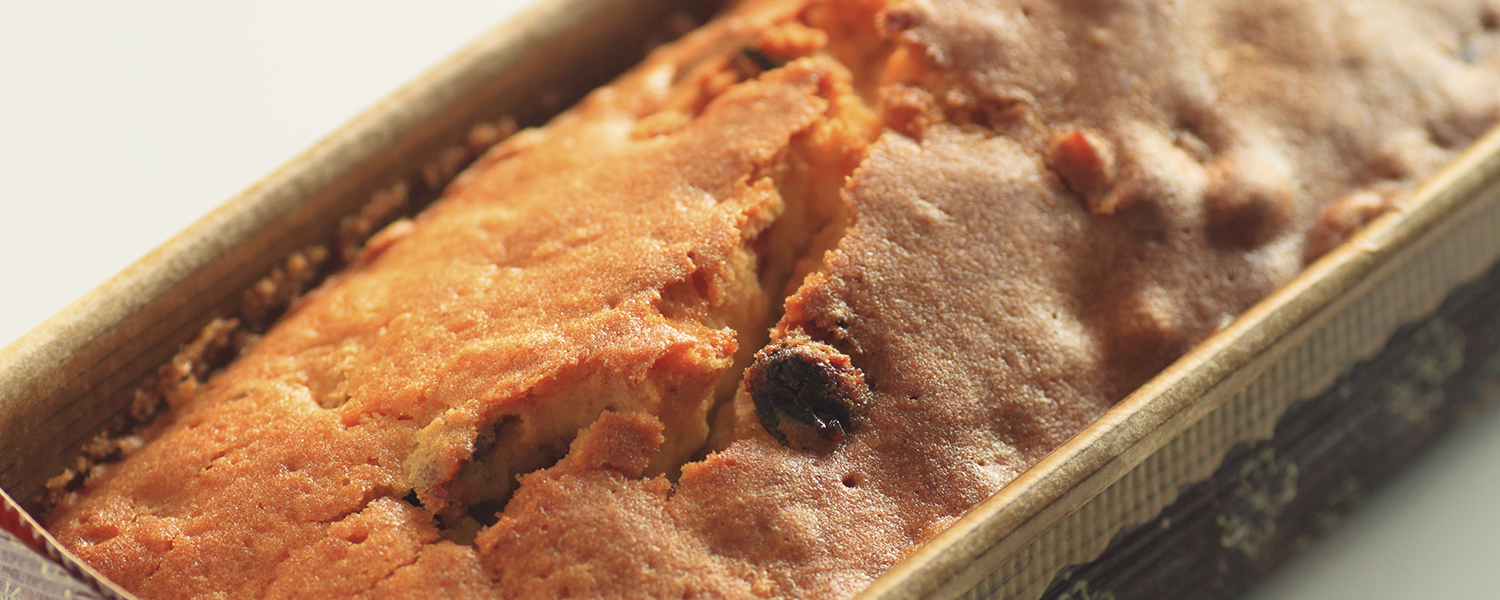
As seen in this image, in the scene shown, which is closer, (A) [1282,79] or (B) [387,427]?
(B) [387,427]

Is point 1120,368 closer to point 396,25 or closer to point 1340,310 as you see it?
point 1340,310

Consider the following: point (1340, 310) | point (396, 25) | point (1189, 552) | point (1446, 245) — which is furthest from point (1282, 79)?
point (396, 25)

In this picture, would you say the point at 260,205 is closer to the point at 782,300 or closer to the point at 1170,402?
the point at 782,300

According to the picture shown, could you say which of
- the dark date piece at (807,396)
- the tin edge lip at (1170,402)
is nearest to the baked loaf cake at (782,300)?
the dark date piece at (807,396)

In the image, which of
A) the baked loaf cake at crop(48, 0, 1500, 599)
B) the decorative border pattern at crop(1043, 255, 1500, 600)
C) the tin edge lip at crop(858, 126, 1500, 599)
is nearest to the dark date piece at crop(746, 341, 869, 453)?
the baked loaf cake at crop(48, 0, 1500, 599)

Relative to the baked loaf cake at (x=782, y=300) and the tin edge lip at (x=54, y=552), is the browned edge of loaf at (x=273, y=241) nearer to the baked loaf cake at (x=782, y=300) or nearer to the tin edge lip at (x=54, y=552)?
the baked loaf cake at (x=782, y=300)

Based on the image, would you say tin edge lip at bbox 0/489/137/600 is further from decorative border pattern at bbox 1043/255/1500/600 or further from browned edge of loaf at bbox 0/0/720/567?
decorative border pattern at bbox 1043/255/1500/600
